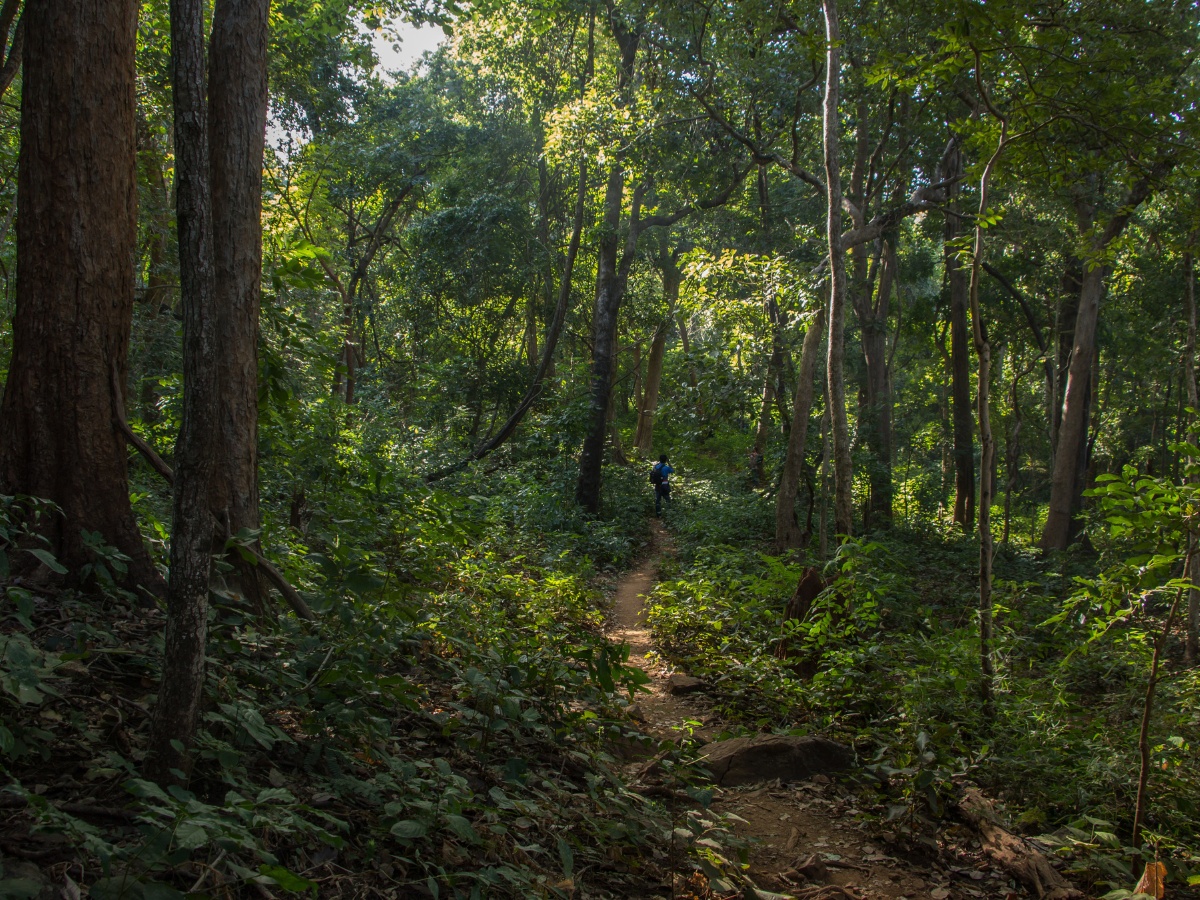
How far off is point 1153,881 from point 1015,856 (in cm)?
61

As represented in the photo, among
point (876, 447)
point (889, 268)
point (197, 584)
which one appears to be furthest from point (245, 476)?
point (889, 268)

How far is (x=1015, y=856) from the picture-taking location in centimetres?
412

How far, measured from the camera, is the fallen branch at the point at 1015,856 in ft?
12.8

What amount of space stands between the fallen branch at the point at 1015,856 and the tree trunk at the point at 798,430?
745cm

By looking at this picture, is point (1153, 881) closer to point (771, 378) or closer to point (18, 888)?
point (18, 888)

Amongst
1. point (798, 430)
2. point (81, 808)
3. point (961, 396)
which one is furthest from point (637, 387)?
point (81, 808)

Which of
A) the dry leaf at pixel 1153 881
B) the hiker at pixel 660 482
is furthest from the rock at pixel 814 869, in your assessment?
the hiker at pixel 660 482

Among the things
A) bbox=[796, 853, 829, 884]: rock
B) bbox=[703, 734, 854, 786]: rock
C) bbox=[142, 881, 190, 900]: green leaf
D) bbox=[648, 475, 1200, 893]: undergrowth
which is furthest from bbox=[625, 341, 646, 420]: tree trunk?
bbox=[142, 881, 190, 900]: green leaf

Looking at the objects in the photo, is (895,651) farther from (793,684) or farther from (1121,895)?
(1121,895)

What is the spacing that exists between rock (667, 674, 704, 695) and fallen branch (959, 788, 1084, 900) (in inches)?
111

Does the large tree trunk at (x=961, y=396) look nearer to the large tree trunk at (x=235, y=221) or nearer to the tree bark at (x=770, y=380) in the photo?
the tree bark at (x=770, y=380)

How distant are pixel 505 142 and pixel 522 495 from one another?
13.1m

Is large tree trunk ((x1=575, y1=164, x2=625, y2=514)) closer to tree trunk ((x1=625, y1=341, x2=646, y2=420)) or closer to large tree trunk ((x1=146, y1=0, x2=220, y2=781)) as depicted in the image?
tree trunk ((x1=625, y1=341, x2=646, y2=420))

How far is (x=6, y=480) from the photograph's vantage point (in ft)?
13.2
